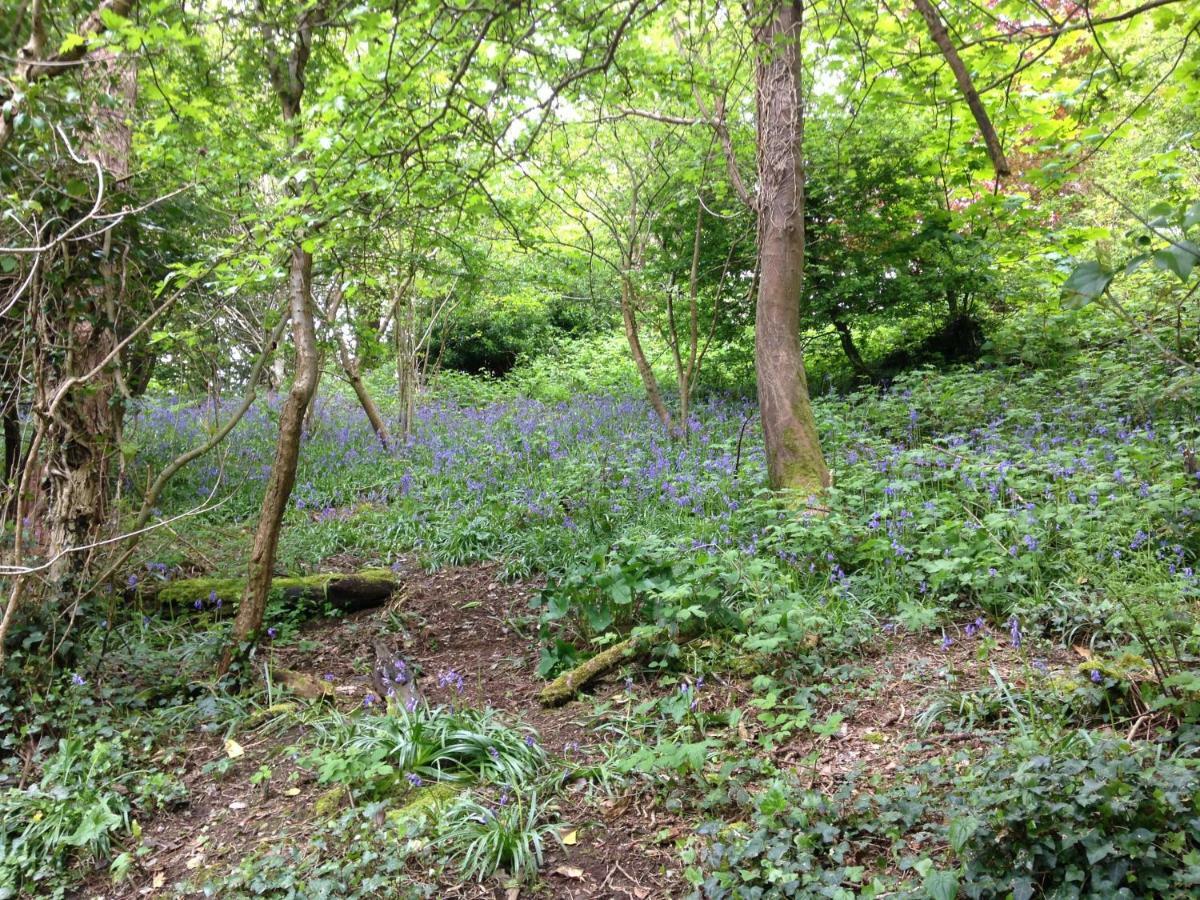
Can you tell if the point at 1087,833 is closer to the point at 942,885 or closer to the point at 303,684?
the point at 942,885

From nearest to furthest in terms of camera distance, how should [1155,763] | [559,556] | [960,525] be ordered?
[1155,763] → [960,525] → [559,556]

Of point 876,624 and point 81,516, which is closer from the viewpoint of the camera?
point 876,624

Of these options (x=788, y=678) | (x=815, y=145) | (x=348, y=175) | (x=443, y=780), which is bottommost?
(x=443, y=780)

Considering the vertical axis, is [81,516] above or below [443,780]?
above

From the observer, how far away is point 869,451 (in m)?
5.86

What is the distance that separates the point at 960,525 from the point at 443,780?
2.92 metres

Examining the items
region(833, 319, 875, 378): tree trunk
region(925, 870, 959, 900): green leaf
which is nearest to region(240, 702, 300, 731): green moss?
region(925, 870, 959, 900): green leaf

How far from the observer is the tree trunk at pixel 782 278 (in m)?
5.29

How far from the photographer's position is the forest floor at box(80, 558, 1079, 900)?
8.59 feet

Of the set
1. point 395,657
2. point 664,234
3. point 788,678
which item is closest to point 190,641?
point 395,657

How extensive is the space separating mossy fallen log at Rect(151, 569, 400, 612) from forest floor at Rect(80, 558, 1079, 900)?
0.83 meters

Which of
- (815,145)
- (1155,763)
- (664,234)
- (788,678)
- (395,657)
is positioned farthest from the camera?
(664,234)

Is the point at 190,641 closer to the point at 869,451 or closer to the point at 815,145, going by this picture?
the point at 869,451

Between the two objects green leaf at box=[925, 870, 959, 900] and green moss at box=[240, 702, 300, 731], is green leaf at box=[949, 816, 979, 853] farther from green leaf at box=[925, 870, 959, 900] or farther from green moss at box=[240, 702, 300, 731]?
green moss at box=[240, 702, 300, 731]
